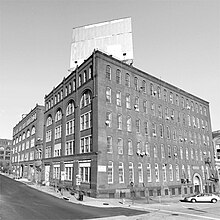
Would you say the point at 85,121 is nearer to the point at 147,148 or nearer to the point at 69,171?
the point at 69,171

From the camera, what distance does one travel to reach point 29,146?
67.4 m

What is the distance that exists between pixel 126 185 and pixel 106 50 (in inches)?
964

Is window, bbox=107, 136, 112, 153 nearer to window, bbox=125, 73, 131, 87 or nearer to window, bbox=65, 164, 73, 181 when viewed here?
window, bbox=65, 164, 73, 181

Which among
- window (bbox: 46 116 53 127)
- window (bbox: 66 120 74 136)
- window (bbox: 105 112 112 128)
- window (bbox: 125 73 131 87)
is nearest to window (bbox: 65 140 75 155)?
window (bbox: 66 120 74 136)

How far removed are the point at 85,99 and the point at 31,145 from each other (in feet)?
119

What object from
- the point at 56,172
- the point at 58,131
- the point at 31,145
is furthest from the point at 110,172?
the point at 31,145

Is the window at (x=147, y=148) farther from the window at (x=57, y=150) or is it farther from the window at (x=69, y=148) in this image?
the window at (x=57, y=150)

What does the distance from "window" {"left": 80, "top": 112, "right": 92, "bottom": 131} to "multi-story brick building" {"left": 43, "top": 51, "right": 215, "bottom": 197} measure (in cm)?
16

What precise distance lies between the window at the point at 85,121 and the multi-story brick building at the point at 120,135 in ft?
0.52

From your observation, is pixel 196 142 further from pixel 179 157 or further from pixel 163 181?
pixel 163 181

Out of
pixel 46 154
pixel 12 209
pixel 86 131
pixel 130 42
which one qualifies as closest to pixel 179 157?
pixel 86 131

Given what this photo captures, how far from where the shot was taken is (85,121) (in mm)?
35812

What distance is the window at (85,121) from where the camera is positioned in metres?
34.8

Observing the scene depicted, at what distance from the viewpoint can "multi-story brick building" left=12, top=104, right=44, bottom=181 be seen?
188 feet
